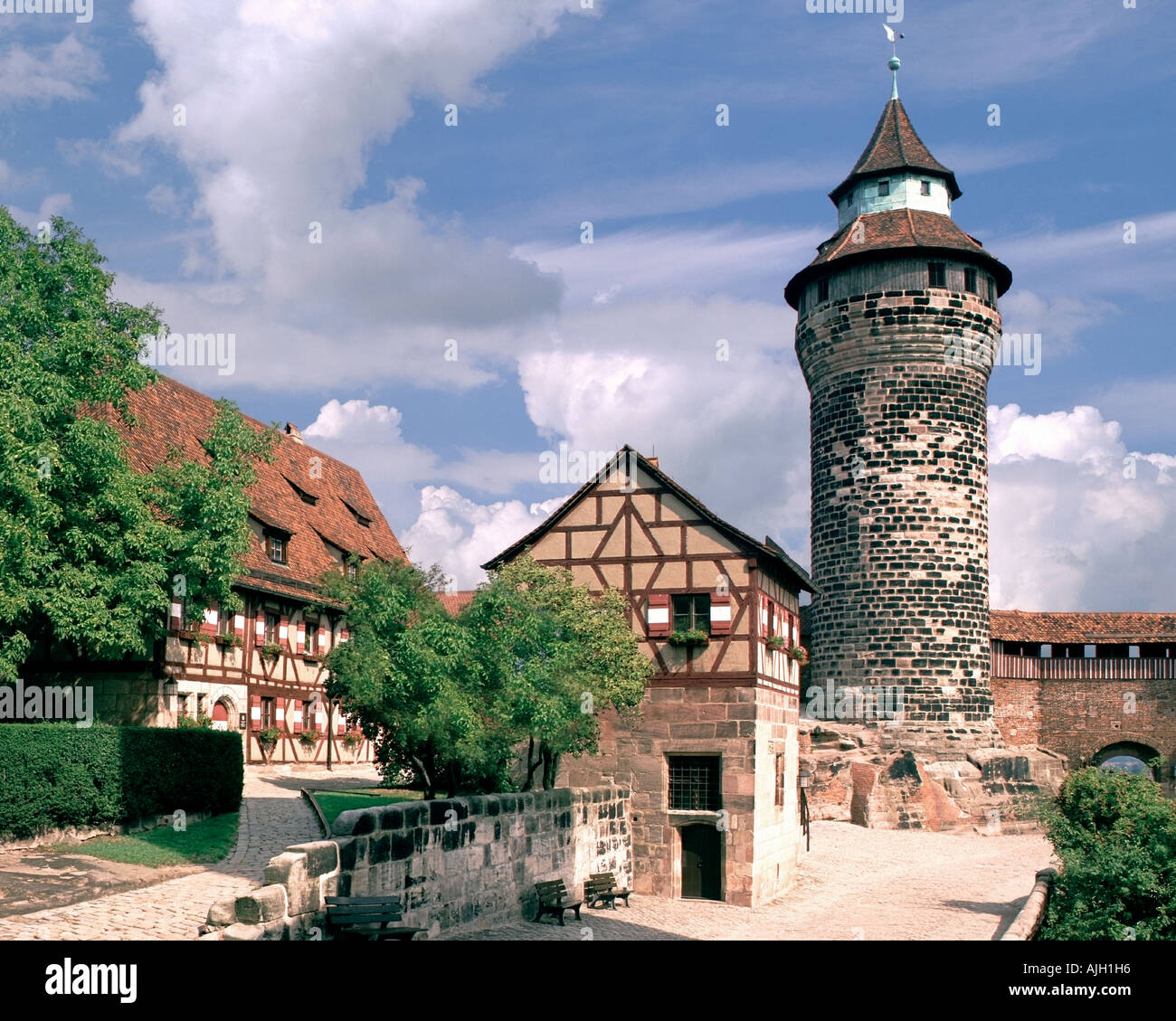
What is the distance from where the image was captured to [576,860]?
2116cm

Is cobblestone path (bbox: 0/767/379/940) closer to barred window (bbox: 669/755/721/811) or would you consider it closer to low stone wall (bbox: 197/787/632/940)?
low stone wall (bbox: 197/787/632/940)

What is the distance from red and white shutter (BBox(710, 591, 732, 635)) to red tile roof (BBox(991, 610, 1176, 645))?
2241 centimetres

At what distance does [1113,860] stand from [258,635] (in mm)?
19678

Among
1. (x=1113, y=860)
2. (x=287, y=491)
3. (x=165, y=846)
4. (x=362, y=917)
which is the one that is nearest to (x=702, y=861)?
(x=1113, y=860)

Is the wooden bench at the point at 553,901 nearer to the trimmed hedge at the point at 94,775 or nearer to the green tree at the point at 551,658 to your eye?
the green tree at the point at 551,658

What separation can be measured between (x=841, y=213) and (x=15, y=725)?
32.5 m

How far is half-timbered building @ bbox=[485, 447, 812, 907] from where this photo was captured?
23844 millimetres

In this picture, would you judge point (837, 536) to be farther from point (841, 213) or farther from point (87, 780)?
point (87, 780)

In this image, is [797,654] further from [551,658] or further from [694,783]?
[551,658]

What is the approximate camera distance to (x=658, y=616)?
2461 cm

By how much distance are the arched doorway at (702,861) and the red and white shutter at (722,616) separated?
381 centimetres
